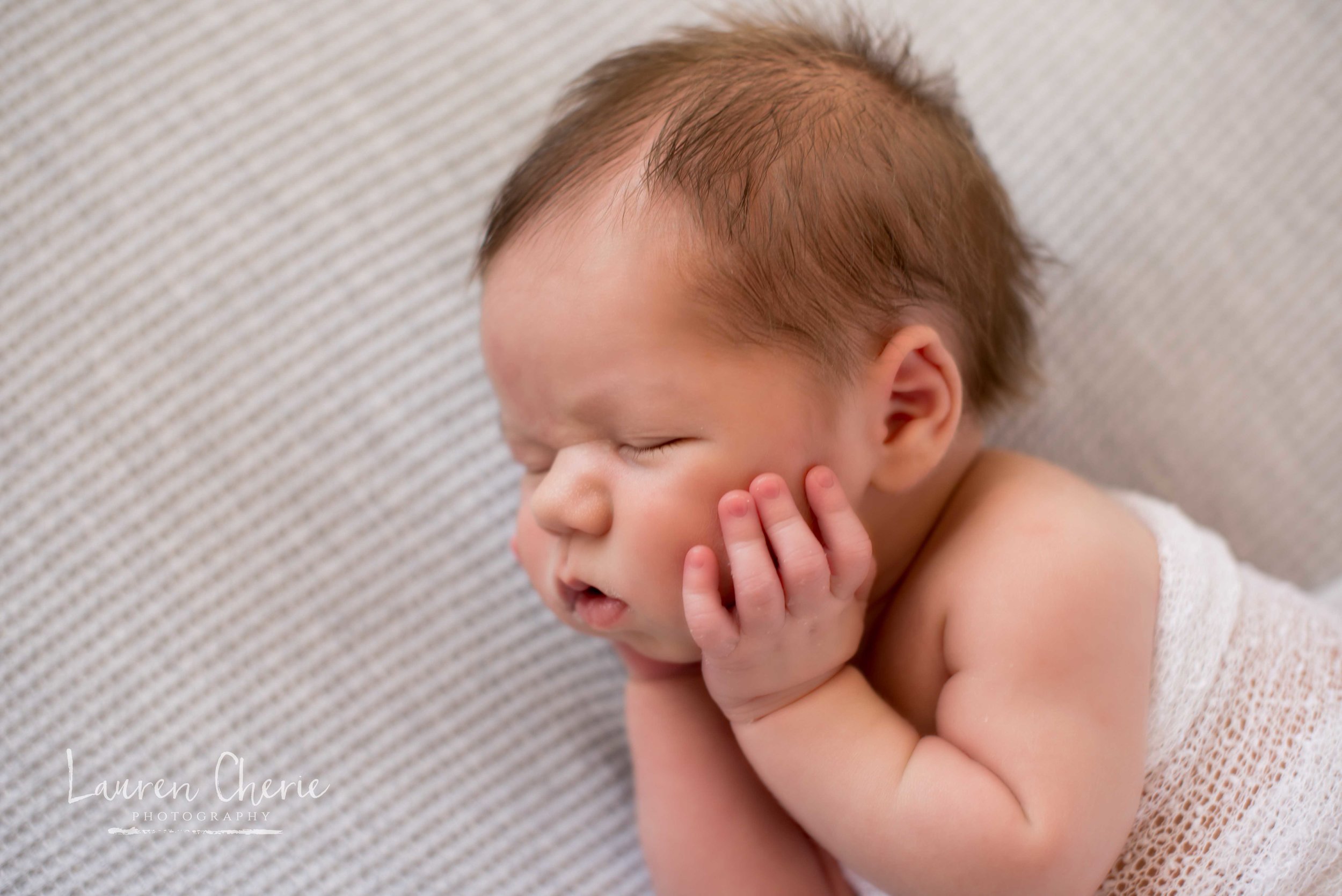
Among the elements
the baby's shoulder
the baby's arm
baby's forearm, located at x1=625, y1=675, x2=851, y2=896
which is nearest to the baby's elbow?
the baby's arm

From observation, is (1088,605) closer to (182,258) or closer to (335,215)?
(335,215)

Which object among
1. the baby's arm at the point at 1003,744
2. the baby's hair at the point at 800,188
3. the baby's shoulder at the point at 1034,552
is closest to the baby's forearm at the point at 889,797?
the baby's arm at the point at 1003,744

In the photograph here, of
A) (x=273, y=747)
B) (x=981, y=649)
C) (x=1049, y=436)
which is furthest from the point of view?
(x=1049, y=436)

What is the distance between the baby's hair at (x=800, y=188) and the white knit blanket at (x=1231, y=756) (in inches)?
11.9

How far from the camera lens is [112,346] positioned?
1.11m

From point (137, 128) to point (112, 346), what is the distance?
0.25 metres

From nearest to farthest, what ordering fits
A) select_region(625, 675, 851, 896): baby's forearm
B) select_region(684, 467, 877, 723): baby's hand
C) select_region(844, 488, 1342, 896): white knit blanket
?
select_region(684, 467, 877, 723): baby's hand < select_region(844, 488, 1342, 896): white knit blanket < select_region(625, 675, 851, 896): baby's forearm

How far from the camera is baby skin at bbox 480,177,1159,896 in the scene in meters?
0.83

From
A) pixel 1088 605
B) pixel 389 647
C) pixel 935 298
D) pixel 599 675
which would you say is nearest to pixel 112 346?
pixel 389 647

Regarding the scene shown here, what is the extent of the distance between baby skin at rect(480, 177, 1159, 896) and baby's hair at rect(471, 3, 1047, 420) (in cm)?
3

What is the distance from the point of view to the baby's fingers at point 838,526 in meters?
0.84

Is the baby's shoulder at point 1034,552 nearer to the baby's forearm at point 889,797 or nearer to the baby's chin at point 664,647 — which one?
the baby's forearm at point 889,797

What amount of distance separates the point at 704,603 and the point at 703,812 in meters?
0.34

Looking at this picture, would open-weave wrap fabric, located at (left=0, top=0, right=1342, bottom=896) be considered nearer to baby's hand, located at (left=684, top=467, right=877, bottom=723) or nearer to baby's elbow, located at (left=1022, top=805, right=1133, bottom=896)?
baby's hand, located at (left=684, top=467, right=877, bottom=723)
